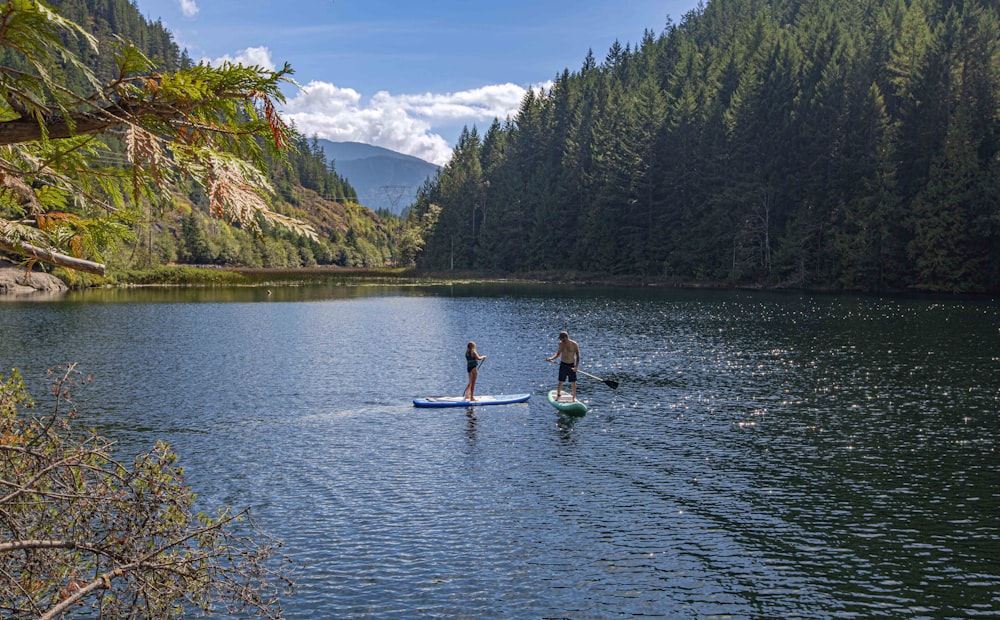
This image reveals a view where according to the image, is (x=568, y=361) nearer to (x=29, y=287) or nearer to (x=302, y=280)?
(x=29, y=287)

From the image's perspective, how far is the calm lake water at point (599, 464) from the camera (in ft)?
46.9

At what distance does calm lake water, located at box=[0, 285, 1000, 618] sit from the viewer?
1430cm

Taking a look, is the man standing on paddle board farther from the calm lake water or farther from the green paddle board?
the calm lake water

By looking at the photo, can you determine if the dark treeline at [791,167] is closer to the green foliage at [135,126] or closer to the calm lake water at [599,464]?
the calm lake water at [599,464]

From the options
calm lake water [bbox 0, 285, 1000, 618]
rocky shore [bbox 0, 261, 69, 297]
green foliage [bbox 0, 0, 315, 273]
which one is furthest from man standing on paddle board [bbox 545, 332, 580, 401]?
rocky shore [bbox 0, 261, 69, 297]

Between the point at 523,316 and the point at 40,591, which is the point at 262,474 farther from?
the point at 523,316

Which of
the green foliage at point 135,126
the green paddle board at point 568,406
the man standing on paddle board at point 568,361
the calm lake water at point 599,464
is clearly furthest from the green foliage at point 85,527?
the man standing on paddle board at point 568,361

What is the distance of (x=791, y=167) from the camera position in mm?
105500

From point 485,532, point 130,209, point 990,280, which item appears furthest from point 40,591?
point 990,280

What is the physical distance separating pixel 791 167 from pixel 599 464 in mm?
95243

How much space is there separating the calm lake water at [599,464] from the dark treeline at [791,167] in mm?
46417

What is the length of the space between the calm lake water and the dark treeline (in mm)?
46417

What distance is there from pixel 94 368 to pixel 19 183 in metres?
35.8

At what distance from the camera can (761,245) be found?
356 feet
